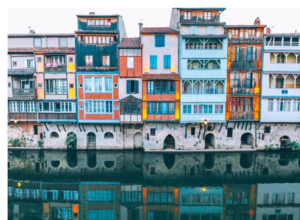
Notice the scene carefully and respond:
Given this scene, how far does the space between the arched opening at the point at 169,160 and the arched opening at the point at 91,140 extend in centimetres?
1111

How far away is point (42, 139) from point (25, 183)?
10339mm

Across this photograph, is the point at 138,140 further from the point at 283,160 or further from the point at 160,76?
the point at 283,160

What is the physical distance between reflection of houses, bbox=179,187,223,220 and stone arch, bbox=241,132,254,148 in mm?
13067

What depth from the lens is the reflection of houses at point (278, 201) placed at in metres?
19.1

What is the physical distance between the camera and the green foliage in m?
32.3

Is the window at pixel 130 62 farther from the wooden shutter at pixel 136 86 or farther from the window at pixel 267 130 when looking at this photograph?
the window at pixel 267 130

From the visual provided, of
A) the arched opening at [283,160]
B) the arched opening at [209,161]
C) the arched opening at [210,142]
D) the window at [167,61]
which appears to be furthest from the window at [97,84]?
the arched opening at [283,160]

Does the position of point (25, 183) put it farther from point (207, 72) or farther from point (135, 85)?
point (207, 72)

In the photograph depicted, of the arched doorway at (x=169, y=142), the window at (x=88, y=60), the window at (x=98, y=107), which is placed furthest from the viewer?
the arched doorway at (x=169, y=142)

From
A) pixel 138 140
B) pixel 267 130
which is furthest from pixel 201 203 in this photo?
pixel 267 130

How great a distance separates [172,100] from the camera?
101ft

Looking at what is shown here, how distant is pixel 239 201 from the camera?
2061 centimetres

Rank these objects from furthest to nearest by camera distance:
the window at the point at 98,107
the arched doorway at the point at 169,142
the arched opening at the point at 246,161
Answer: the arched doorway at the point at 169,142 → the window at the point at 98,107 → the arched opening at the point at 246,161

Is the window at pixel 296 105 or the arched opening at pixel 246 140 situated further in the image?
the arched opening at pixel 246 140
